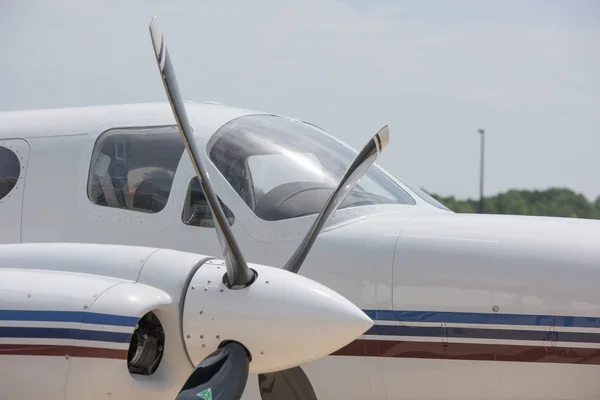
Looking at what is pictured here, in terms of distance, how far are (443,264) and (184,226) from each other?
1844 millimetres

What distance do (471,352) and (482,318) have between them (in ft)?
0.73

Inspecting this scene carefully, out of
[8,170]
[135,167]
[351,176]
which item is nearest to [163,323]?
[351,176]

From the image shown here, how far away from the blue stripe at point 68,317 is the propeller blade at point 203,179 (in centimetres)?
60

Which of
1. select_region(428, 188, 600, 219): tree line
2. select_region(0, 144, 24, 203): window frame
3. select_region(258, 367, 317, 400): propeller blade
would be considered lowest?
select_region(428, 188, 600, 219): tree line

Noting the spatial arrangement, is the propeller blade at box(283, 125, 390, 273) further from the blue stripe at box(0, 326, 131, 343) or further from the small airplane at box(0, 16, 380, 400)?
the blue stripe at box(0, 326, 131, 343)

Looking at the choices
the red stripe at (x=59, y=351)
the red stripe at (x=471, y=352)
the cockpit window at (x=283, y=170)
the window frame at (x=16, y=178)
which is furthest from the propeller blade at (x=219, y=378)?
the window frame at (x=16, y=178)

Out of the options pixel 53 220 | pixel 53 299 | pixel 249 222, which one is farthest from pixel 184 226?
pixel 53 299

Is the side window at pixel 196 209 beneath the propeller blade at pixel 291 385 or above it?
above

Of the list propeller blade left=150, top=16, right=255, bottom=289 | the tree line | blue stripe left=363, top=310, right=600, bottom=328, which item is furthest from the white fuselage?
the tree line

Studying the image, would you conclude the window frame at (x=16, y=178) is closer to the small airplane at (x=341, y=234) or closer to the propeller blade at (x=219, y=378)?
the small airplane at (x=341, y=234)

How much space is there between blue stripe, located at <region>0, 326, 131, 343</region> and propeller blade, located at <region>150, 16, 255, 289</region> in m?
0.67

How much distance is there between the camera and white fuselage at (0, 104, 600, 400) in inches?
226

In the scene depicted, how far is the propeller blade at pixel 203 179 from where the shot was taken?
525 cm

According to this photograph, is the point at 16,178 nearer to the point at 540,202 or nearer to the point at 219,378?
the point at 219,378
